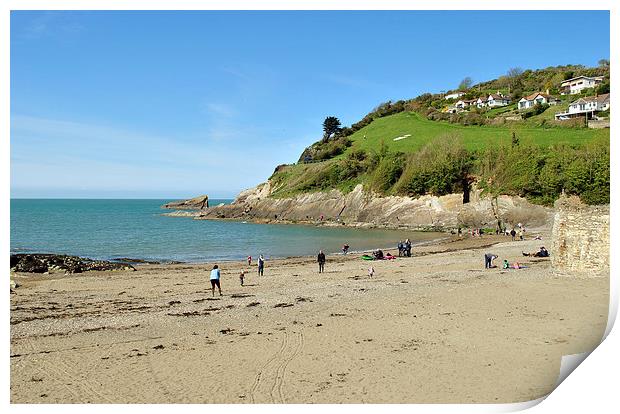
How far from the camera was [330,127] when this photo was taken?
313 ft

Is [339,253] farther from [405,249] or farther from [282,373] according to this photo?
[282,373]

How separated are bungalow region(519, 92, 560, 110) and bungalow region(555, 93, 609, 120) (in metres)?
8.93

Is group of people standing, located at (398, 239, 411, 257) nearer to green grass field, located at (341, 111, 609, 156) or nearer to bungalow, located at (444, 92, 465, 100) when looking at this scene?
green grass field, located at (341, 111, 609, 156)

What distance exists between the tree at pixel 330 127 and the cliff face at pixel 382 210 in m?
24.3

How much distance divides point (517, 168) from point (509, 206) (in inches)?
196

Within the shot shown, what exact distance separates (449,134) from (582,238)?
2024 inches

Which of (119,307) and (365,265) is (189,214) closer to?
(365,265)

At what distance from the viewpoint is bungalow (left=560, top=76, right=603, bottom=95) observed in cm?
7083

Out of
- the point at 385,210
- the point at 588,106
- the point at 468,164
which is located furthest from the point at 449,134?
the point at 588,106

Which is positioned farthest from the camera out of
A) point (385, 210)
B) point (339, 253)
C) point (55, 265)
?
point (385, 210)

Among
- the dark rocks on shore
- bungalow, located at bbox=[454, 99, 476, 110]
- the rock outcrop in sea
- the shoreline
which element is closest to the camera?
the dark rocks on shore

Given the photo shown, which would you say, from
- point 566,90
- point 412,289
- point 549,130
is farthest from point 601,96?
point 412,289

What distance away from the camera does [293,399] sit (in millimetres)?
7977

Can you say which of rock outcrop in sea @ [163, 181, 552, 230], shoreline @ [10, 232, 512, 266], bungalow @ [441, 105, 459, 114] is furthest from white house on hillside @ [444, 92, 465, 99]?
shoreline @ [10, 232, 512, 266]
